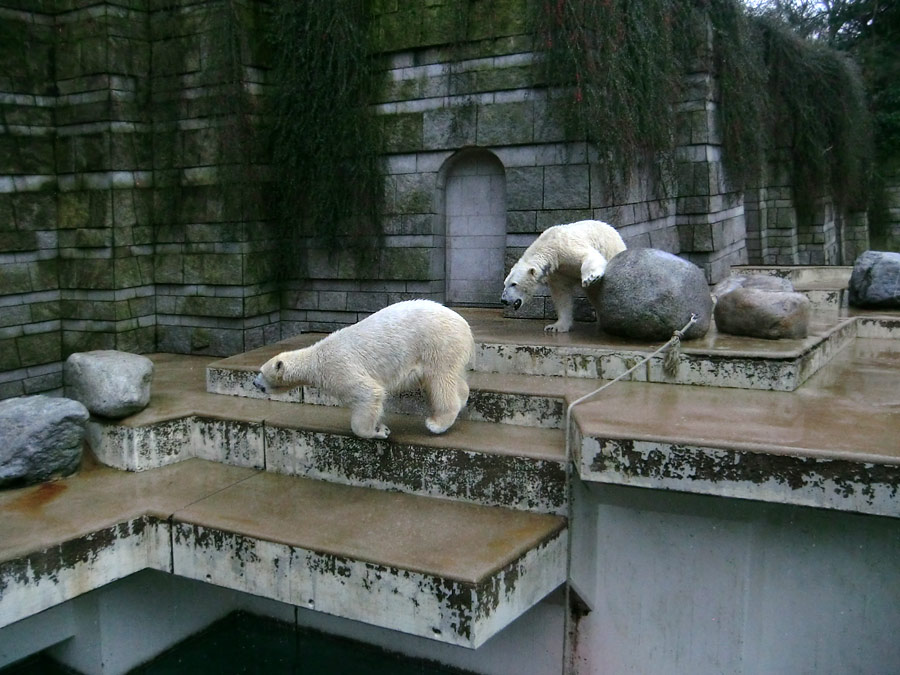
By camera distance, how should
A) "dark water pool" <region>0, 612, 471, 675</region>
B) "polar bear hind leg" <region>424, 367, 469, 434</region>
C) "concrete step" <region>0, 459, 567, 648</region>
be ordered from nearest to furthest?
1. "concrete step" <region>0, 459, 567, 648</region>
2. "polar bear hind leg" <region>424, 367, 469, 434</region>
3. "dark water pool" <region>0, 612, 471, 675</region>

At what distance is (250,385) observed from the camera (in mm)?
6098

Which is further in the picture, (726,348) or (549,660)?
(726,348)

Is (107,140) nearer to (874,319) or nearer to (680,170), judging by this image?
(680,170)

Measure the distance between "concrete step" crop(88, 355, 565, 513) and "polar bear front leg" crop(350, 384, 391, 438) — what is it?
279 mm

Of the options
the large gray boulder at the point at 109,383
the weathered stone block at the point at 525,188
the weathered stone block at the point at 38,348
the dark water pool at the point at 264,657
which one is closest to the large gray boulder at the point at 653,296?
the weathered stone block at the point at 525,188

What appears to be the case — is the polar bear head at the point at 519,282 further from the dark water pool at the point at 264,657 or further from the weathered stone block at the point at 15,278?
the weathered stone block at the point at 15,278

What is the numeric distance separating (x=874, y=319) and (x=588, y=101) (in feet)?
11.2

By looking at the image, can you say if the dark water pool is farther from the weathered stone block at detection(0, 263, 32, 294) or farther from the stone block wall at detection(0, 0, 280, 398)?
the weathered stone block at detection(0, 263, 32, 294)

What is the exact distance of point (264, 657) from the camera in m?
5.32

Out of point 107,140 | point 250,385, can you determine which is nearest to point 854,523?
point 250,385

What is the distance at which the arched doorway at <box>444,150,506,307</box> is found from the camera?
790 centimetres

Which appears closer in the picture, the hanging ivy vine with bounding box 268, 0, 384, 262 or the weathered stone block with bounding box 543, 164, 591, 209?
the weathered stone block with bounding box 543, 164, 591, 209

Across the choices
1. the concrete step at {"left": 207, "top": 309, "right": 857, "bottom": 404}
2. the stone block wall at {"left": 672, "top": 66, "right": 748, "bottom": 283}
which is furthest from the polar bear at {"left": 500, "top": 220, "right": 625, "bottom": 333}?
the stone block wall at {"left": 672, "top": 66, "right": 748, "bottom": 283}

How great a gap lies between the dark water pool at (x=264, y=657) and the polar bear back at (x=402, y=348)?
1.92m
